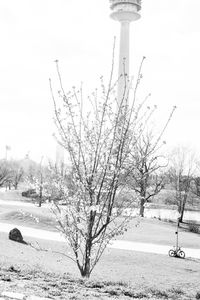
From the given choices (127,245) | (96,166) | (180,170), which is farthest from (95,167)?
(180,170)

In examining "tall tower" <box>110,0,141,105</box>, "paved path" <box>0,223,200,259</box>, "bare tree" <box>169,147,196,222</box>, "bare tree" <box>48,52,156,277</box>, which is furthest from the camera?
"tall tower" <box>110,0,141,105</box>

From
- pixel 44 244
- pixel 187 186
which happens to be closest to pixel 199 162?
pixel 187 186

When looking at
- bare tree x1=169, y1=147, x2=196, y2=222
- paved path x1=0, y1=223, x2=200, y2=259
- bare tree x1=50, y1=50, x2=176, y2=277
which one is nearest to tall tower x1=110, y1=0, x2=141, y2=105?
bare tree x1=169, y1=147, x2=196, y2=222

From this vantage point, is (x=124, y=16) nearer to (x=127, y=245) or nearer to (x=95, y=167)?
(x=127, y=245)

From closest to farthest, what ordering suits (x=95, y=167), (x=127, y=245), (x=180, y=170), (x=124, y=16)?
(x=95, y=167), (x=127, y=245), (x=180, y=170), (x=124, y=16)

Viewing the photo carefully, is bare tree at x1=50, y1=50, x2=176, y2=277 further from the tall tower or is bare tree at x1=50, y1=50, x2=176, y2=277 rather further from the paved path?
the tall tower

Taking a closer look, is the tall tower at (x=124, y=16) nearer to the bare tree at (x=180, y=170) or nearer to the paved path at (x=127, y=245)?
the bare tree at (x=180, y=170)

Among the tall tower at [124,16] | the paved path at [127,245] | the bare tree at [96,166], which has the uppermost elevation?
the tall tower at [124,16]

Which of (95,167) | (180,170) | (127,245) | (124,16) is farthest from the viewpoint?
(124,16)

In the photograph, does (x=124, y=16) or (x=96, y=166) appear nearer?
(x=96, y=166)

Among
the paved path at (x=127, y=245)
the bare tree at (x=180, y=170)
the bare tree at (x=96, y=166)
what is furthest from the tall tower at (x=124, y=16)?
the bare tree at (x=96, y=166)

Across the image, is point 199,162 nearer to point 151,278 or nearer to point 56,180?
point 151,278

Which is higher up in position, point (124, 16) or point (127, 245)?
point (124, 16)

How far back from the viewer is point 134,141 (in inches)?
398
